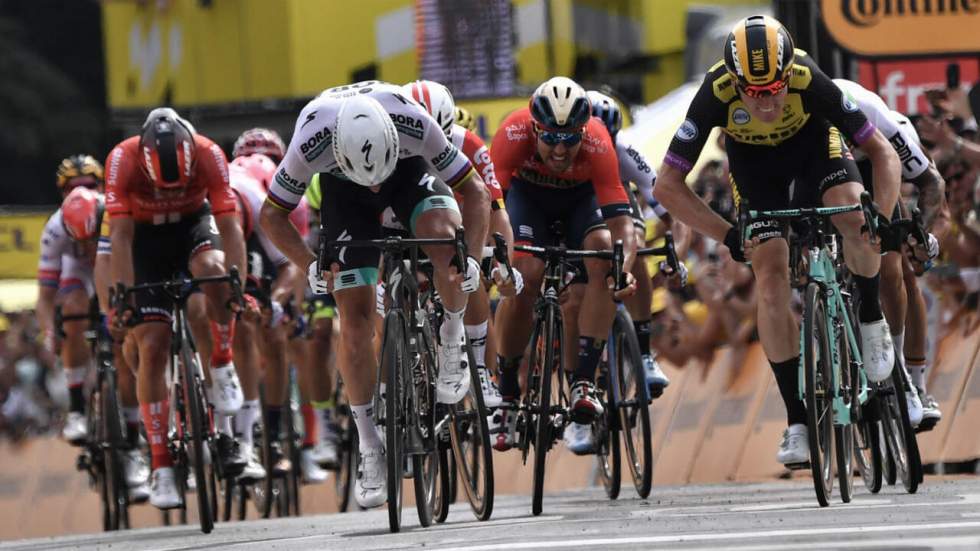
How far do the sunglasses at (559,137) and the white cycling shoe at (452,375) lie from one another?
6.12 ft

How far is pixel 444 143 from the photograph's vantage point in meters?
11.0

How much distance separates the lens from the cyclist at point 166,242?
13.1 meters

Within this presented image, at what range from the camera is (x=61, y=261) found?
16.8 metres

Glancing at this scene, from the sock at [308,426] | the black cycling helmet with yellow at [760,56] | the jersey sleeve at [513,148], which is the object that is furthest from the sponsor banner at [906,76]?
the black cycling helmet with yellow at [760,56]

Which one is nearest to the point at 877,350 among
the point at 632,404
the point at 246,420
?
the point at 632,404

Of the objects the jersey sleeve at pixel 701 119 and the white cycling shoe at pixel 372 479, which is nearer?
the white cycling shoe at pixel 372 479

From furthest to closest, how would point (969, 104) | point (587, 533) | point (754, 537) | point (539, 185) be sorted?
point (969, 104) → point (539, 185) → point (587, 533) → point (754, 537)

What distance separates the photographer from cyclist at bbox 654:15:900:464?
10523 mm

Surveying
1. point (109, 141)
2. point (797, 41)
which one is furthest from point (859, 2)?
point (109, 141)

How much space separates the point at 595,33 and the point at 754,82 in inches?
1007

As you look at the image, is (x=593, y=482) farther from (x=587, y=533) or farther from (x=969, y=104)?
→ (x=587, y=533)

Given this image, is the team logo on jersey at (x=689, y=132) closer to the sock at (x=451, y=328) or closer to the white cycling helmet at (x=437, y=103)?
the sock at (x=451, y=328)

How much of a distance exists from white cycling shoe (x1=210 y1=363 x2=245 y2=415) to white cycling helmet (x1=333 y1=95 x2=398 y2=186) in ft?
11.1

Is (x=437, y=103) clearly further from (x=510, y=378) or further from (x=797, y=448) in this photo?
(x=797, y=448)
